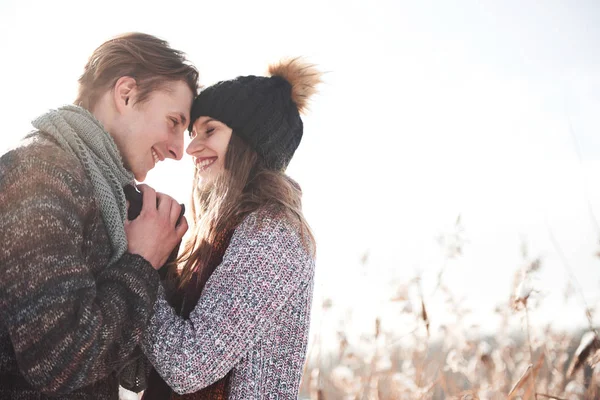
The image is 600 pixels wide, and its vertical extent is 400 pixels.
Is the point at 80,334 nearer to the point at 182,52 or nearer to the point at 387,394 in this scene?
the point at 182,52

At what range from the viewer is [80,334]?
57.9 inches

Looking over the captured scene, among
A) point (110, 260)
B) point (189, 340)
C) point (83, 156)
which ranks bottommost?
point (189, 340)

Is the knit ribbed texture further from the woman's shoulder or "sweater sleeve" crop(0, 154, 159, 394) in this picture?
"sweater sleeve" crop(0, 154, 159, 394)

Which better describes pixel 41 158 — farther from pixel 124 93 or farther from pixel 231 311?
pixel 231 311

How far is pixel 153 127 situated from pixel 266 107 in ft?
1.68

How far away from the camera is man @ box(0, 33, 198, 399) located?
1.45 metres

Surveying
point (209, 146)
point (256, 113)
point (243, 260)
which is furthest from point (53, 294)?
point (256, 113)

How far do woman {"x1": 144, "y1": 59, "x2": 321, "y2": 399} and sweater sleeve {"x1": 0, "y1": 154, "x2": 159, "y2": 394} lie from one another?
222 millimetres

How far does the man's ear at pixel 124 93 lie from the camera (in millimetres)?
2113

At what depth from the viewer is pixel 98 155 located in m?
1.94

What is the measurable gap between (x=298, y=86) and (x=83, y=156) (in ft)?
3.65

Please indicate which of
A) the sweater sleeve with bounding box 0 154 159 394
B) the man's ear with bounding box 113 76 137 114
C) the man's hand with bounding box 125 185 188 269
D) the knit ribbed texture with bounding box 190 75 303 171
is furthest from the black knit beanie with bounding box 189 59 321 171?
the sweater sleeve with bounding box 0 154 159 394

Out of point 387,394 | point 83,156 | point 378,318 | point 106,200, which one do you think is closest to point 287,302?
point 106,200

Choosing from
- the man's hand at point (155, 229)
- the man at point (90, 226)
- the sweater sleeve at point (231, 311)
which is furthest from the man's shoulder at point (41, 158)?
the sweater sleeve at point (231, 311)
